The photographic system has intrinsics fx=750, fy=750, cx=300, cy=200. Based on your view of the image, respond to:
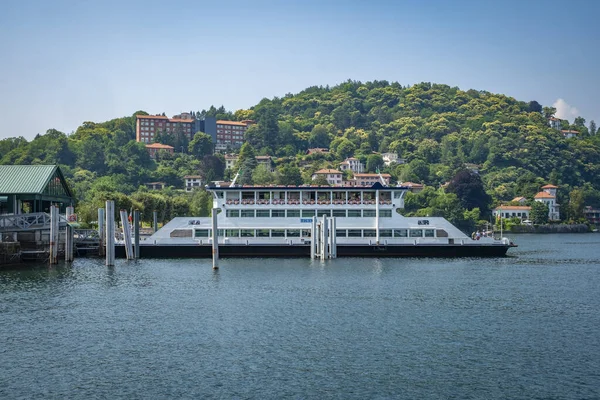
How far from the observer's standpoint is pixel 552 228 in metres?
161

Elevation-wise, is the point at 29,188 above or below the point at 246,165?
below

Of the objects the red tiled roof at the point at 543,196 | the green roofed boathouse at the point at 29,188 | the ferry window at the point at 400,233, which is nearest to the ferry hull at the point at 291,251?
the ferry window at the point at 400,233

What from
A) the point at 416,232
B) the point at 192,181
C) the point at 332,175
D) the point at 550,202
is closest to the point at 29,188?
the point at 416,232

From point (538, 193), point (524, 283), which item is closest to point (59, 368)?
point (524, 283)

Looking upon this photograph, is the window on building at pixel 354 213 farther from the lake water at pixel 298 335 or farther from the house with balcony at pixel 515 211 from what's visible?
the house with balcony at pixel 515 211

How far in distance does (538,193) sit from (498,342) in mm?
155601

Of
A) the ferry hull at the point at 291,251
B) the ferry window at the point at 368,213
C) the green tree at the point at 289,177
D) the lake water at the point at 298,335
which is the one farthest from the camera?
the green tree at the point at 289,177

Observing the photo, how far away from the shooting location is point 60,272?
53625 mm

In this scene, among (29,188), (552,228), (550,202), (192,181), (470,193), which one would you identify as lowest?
(552,228)

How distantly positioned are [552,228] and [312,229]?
366 ft

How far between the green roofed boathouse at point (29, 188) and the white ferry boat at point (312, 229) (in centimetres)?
1008

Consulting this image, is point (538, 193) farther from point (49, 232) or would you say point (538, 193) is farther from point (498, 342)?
point (498, 342)

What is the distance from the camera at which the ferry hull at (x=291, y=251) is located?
210ft

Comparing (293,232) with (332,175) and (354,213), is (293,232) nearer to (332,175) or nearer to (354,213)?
(354,213)
